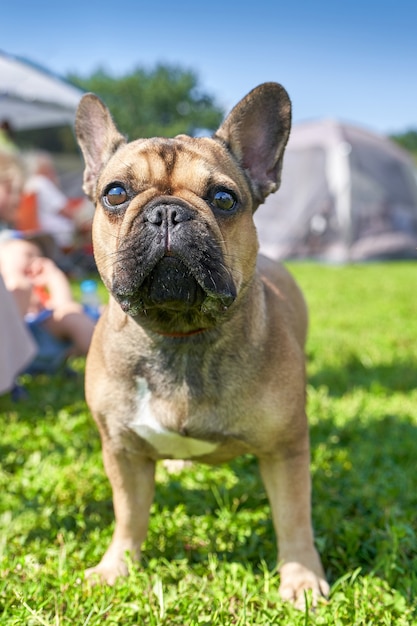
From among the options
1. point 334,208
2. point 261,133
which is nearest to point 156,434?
point 261,133

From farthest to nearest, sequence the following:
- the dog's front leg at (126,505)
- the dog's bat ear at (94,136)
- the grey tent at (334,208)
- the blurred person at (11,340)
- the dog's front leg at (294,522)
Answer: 1. the grey tent at (334,208)
2. the blurred person at (11,340)
3. the dog's bat ear at (94,136)
4. the dog's front leg at (126,505)
5. the dog's front leg at (294,522)

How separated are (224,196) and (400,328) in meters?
5.28

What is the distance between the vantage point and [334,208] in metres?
15.2

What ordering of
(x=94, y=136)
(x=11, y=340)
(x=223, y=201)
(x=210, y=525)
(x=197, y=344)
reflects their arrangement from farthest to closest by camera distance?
(x=11, y=340) → (x=210, y=525) → (x=94, y=136) → (x=197, y=344) → (x=223, y=201)

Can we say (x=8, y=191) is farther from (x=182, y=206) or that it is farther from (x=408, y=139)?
(x=408, y=139)

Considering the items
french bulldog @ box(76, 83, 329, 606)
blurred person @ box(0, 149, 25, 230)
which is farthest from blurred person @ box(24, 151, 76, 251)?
french bulldog @ box(76, 83, 329, 606)

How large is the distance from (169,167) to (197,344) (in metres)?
0.64

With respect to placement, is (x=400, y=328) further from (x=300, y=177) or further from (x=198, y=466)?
(x=300, y=177)

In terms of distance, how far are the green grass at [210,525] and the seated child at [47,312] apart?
12.4 inches

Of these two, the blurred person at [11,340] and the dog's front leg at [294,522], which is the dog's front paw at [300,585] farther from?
the blurred person at [11,340]

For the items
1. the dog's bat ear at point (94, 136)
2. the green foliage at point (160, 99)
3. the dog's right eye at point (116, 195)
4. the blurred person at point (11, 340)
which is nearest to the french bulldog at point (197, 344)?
the dog's right eye at point (116, 195)

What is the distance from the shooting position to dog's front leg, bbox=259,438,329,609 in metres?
2.47

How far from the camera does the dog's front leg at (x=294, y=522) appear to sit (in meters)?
2.47

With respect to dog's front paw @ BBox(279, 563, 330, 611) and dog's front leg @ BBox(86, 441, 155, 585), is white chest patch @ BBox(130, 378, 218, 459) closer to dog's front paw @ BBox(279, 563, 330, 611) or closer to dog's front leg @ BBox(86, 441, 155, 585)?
dog's front leg @ BBox(86, 441, 155, 585)
